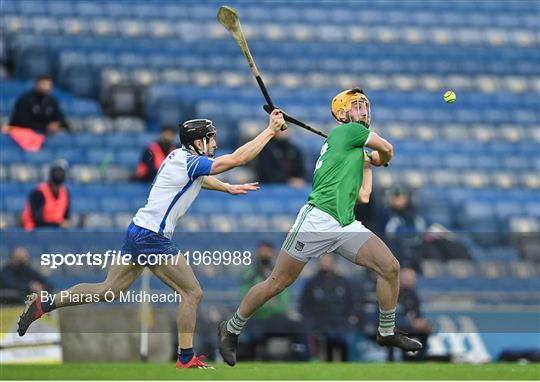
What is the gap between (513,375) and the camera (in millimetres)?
12406

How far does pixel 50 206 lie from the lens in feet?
53.5

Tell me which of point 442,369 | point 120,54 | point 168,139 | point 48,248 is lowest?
point 442,369

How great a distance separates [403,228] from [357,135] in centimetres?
585

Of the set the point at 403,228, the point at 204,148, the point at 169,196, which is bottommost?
the point at 403,228

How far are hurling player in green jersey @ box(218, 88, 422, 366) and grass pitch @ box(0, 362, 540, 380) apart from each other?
930mm

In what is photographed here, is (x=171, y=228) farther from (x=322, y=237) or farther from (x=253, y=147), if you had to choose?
(x=322, y=237)

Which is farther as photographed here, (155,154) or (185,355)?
(155,154)

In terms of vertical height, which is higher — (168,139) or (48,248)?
(168,139)

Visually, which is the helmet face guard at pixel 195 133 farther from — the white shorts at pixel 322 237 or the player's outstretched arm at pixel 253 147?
the white shorts at pixel 322 237

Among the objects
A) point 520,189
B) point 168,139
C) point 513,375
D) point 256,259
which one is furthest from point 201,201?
point 513,375

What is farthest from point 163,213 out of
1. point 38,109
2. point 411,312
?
point 38,109

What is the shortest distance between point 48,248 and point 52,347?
1064mm

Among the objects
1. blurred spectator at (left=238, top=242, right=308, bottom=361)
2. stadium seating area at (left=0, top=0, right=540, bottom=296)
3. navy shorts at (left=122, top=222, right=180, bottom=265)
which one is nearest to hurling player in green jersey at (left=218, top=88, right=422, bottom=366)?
navy shorts at (left=122, top=222, right=180, bottom=265)

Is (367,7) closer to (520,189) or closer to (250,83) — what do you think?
(250,83)
